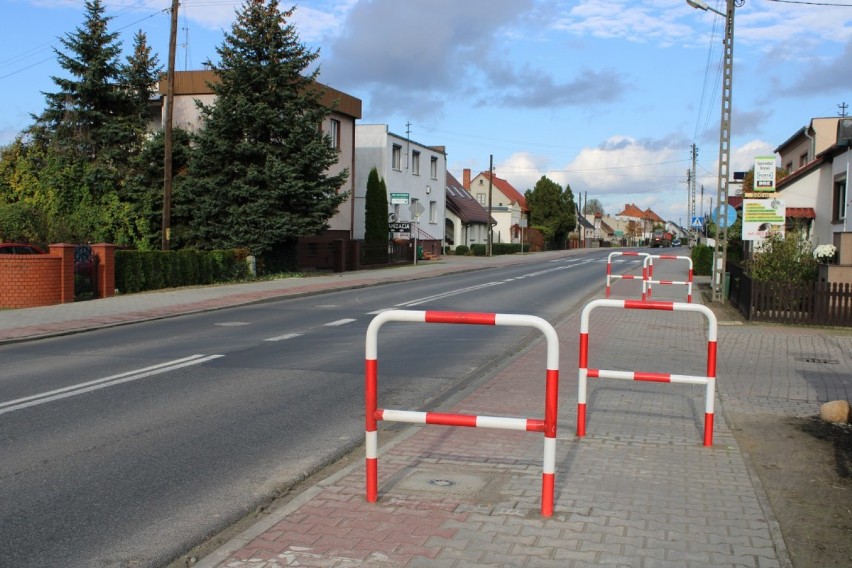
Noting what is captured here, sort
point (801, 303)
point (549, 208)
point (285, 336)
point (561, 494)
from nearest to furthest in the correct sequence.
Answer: point (561, 494)
point (285, 336)
point (801, 303)
point (549, 208)

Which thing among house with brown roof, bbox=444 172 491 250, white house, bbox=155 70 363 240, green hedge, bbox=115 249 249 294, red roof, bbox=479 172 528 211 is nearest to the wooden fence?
green hedge, bbox=115 249 249 294

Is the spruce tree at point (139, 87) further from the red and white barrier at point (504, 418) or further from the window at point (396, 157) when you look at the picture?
the red and white barrier at point (504, 418)

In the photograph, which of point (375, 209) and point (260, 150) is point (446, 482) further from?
point (375, 209)

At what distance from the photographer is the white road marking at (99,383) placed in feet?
26.7

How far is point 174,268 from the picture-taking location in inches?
956

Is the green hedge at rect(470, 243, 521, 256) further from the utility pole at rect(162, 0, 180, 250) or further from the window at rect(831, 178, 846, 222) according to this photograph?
the utility pole at rect(162, 0, 180, 250)

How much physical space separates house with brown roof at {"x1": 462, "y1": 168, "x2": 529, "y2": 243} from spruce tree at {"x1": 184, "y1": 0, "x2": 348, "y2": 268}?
37.1 metres

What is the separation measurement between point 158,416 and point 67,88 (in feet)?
93.7

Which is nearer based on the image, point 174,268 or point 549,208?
point 174,268

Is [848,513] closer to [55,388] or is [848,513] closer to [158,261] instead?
[55,388]

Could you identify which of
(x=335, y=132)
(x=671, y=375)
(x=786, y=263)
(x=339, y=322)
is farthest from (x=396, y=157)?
(x=671, y=375)

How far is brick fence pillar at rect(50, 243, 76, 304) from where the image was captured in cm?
1973

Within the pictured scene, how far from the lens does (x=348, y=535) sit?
Result: 4.42m

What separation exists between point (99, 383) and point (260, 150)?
20854 millimetres
